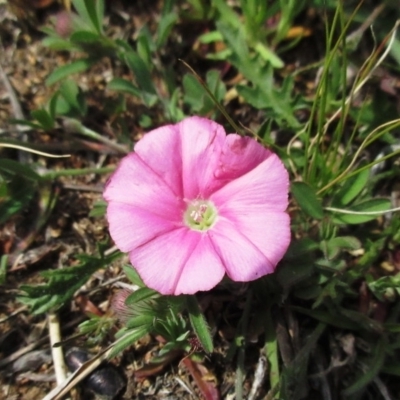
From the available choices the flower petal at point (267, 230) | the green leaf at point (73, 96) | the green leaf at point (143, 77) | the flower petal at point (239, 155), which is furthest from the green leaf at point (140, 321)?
the green leaf at point (73, 96)

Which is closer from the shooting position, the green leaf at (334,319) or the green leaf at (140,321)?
the green leaf at (140,321)

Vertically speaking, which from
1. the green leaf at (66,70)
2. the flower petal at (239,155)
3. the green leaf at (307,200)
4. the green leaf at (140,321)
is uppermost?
the flower petal at (239,155)

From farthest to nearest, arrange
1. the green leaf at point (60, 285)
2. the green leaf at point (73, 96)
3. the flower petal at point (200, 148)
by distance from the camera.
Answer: the green leaf at point (73, 96)
the green leaf at point (60, 285)
the flower petal at point (200, 148)

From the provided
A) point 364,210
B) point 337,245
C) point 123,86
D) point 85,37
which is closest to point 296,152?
point 364,210

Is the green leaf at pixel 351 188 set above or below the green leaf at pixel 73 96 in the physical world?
above

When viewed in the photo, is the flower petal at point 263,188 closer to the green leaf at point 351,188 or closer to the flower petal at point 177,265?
the flower petal at point 177,265

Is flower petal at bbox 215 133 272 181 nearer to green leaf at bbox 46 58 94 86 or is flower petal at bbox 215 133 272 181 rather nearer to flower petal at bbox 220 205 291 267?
flower petal at bbox 220 205 291 267
